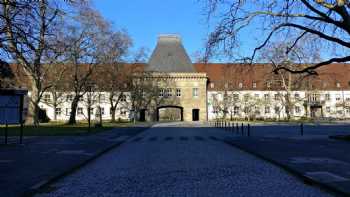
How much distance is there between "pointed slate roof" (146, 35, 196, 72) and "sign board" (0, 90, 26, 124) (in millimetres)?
64711

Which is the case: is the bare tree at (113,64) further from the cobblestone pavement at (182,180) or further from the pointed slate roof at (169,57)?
the cobblestone pavement at (182,180)

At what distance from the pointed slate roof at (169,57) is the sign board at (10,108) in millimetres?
64711

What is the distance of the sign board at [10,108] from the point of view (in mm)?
18344

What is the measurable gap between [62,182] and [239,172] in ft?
14.4

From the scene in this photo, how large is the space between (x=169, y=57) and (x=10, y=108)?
68.4 m

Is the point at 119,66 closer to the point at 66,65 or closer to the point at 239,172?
the point at 66,65

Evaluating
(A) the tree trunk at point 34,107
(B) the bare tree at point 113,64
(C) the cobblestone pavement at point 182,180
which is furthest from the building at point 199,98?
(C) the cobblestone pavement at point 182,180

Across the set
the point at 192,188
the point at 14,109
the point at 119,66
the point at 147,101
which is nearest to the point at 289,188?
the point at 192,188

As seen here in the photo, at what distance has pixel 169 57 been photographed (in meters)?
86.0

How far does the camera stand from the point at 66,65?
4581 cm

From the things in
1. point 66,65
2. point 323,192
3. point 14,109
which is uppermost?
point 66,65

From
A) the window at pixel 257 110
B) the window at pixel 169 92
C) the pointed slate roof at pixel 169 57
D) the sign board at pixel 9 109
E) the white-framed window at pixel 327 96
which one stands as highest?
the pointed slate roof at pixel 169 57

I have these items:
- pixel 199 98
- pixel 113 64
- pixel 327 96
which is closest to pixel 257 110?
pixel 199 98

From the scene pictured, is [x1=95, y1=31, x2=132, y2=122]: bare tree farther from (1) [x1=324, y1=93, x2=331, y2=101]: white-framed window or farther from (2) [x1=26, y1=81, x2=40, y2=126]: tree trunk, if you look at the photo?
(1) [x1=324, y1=93, x2=331, y2=101]: white-framed window
